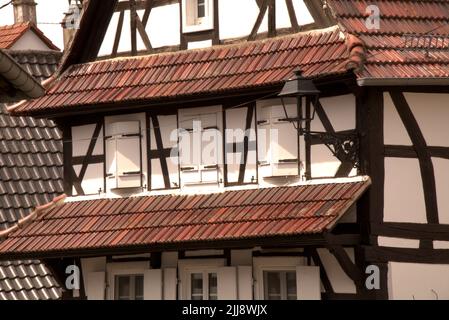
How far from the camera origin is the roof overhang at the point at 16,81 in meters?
25.3

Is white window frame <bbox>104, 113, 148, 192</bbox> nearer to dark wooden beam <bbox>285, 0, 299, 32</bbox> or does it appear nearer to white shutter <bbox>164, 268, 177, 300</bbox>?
white shutter <bbox>164, 268, 177, 300</bbox>

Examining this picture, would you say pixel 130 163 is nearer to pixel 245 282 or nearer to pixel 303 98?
pixel 245 282

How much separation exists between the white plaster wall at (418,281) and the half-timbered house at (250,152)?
0.03 m

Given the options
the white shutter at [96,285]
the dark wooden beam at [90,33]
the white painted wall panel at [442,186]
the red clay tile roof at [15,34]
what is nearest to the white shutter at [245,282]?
the white shutter at [96,285]

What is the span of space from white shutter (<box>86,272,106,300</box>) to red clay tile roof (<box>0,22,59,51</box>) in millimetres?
8092

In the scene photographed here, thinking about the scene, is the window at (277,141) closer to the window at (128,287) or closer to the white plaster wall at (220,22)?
the white plaster wall at (220,22)

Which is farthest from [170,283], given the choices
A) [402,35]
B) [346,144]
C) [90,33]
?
[402,35]

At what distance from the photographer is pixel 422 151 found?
32.2 m

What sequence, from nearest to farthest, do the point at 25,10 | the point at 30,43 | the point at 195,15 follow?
the point at 195,15 < the point at 30,43 < the point at 25,10

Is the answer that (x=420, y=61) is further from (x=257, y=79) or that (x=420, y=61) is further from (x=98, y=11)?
(x=98, y=11)

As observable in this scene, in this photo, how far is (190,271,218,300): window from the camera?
1331 inches

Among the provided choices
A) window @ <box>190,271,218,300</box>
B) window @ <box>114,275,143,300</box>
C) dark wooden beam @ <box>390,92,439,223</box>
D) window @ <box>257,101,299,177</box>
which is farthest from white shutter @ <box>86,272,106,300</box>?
dark wooden beam @ <box>390,92,439,223</box>

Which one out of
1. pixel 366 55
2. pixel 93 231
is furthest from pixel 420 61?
pixel 93 231

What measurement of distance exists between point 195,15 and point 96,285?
4650mm
